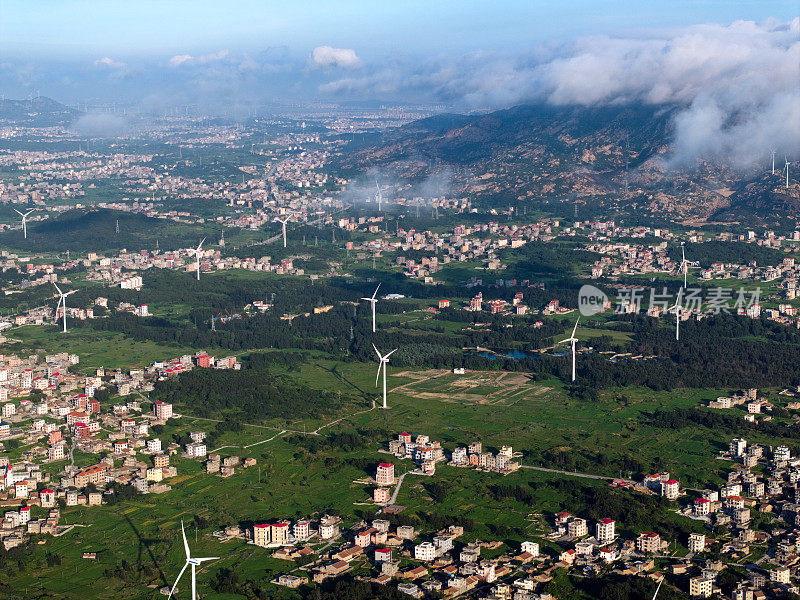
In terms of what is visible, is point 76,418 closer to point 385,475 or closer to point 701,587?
point 385,475

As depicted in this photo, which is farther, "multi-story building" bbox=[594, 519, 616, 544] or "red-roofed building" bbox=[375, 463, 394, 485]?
"red-roofed building" bbox=[375, 463, 394, 485]

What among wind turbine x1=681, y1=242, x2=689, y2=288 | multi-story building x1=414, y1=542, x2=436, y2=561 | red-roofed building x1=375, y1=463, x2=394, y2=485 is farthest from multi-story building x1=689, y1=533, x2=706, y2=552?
wind turbine x1=681, y1=242, x2=689, y2=288

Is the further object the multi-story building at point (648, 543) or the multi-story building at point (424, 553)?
the multi-story building at point (648, 543)

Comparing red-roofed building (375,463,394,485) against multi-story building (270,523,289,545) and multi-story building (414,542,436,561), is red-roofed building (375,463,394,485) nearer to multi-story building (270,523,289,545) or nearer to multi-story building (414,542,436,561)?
multi-story building (270,523,289,545)

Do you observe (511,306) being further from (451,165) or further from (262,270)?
(451,165)

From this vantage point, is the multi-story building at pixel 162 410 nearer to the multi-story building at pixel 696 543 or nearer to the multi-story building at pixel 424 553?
the multi-story building at pixel 424 553

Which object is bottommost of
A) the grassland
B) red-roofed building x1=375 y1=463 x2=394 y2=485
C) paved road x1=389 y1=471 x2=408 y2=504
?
the grassland

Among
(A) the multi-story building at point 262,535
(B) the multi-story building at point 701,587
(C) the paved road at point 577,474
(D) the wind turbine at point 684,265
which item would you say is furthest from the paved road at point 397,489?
(D) the wind turbine at point 684,265

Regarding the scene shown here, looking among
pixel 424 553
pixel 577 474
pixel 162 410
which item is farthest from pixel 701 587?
pixel 162 410

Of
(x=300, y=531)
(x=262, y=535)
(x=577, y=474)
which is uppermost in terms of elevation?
(x=300, y=531)

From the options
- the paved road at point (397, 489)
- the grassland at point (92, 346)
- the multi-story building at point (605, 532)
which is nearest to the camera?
the multi-story building at point (605, 532)

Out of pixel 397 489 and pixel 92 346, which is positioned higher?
pixel 397 489
